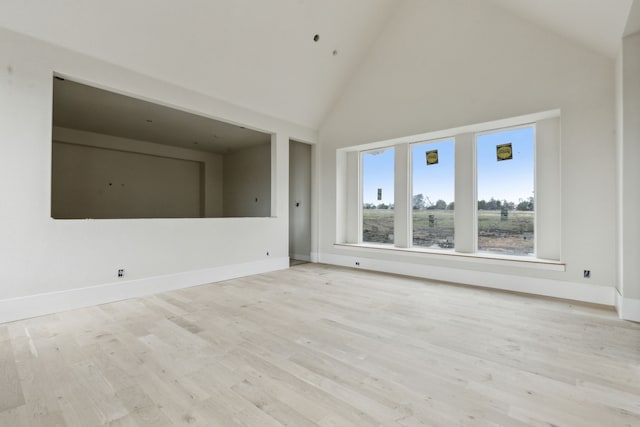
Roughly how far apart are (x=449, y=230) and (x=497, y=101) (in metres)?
2.10

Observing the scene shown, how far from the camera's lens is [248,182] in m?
8.64

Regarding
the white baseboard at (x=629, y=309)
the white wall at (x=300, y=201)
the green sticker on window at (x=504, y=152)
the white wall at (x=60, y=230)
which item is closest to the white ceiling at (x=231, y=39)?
the white wall at (x=60, y=230)

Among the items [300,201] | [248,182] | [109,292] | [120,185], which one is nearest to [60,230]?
[109,292]

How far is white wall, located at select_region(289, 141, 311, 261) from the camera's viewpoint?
692 centimetres

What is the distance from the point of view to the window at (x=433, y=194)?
5.14 m

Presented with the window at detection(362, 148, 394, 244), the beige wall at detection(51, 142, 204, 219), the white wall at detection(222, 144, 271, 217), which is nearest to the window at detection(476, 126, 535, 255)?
the window at detection(362, 148, 394, 244)

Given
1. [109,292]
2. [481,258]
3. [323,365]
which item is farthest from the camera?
[481,258]

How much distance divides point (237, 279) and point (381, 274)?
8.23ft

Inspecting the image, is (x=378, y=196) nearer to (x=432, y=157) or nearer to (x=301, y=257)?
(x=432, y=157)

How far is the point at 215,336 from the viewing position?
2.68 m

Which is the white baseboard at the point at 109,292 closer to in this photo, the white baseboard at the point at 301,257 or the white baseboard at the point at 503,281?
the white baseboard at the point at 301,257

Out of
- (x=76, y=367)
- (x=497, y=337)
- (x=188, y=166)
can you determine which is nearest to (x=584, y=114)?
(x=497, y=337)

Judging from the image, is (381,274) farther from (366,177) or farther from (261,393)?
(261,393)

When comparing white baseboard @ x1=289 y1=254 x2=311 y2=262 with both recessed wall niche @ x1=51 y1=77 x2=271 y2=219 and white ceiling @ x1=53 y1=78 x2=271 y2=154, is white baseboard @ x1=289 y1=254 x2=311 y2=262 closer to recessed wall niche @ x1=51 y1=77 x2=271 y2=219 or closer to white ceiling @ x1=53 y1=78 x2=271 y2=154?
recessed wall niche @ x1=51 y1=77 x2=271 y2=219
